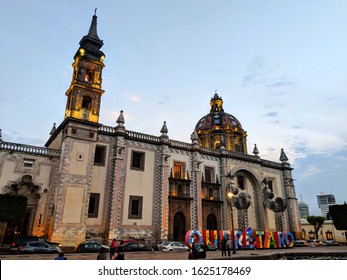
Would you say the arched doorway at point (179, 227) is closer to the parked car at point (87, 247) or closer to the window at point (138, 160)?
the window at point (138, 160)

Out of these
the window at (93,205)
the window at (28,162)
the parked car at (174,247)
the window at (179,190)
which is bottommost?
the parked car at (174,247)

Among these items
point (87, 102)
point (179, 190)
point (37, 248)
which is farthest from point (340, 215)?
point (37, 248)

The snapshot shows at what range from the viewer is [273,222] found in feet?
132

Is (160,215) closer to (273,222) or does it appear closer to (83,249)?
(83,249)

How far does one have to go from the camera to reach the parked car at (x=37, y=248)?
1917 centimetres

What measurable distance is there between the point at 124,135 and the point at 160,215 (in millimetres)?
10071

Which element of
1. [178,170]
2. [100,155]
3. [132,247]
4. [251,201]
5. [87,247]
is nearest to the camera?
[87,247]

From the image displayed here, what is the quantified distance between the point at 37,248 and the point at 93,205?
26.3 ft

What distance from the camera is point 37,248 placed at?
19500mm

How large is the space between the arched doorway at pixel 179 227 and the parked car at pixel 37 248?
1511 centimetres

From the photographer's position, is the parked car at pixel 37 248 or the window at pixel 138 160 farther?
the window at pixel 138 160

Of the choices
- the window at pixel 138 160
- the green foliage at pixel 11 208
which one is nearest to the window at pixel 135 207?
the window at pixel 138 160

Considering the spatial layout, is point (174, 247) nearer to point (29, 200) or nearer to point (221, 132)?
point (29, 200)
